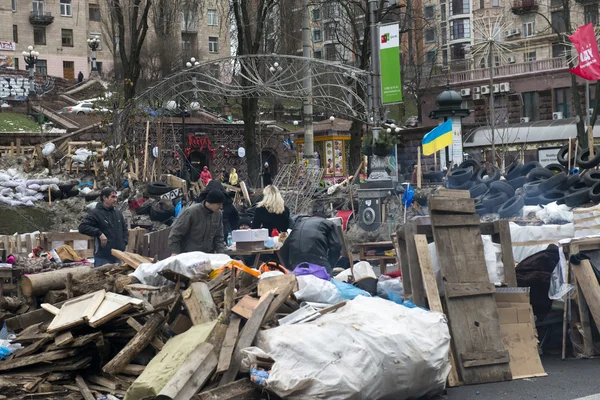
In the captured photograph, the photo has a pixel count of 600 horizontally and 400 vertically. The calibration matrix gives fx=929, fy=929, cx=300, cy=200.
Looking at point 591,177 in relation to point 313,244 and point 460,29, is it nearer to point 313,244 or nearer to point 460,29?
point 313,244

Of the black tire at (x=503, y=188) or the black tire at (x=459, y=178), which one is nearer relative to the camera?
the black tire at (x=503, y=188)

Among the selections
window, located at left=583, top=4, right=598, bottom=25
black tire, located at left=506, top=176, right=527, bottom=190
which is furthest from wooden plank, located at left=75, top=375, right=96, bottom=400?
window, located at left=583, top=4, right=598, bottom=25

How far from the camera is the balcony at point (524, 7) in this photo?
68.2 metres

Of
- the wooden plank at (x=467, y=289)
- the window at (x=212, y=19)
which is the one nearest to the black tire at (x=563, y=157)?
the wooden plank at (x=467, y=289)

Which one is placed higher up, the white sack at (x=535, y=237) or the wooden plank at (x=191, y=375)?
the white sack at (x=535, y=237)

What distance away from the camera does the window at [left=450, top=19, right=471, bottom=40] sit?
80.1m

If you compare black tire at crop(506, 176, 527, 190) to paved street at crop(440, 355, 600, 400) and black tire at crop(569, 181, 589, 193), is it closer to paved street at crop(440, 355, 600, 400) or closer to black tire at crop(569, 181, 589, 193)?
black tire at crop(569, 181, 589, 193)

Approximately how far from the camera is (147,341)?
25.1 ft

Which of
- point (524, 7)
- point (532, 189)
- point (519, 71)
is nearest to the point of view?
point (532, 189)

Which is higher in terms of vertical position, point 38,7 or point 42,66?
point 38,7

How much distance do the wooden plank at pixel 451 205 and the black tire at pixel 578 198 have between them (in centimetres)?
449

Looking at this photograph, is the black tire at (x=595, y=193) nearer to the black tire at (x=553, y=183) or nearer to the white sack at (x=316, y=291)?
the black tire at (x=553, y=183)

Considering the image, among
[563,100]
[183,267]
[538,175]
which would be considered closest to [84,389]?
[183,267]

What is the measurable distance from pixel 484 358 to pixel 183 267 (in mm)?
2910
